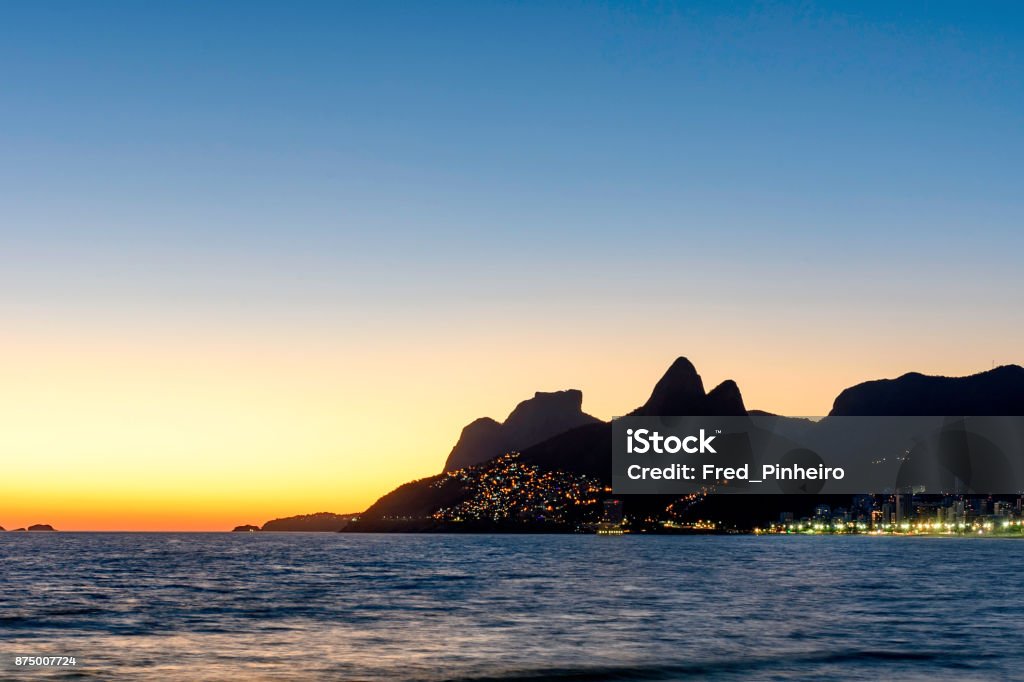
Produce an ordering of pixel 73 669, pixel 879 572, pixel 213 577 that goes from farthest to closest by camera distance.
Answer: pixel 879 572, pixel 213 577, pixel 73 669

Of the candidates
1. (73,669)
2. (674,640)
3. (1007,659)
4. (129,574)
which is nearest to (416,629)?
(674,640)

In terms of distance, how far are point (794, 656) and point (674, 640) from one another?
27.1ft

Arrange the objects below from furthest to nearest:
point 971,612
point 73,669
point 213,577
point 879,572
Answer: point 879,572, point 213,577, point 971,612, point 73,669

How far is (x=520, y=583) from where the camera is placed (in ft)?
A: 369

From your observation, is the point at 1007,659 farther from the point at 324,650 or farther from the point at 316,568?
the point at 316,568

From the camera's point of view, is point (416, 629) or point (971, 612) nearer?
point (416, 629)

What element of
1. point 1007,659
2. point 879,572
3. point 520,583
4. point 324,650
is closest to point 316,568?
point 520,583

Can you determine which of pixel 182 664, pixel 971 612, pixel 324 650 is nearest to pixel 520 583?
pixel 971 612

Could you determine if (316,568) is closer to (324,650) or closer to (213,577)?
(213,577)

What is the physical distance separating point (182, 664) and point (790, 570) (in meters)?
113

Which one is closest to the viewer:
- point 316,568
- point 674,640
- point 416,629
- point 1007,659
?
point 1007,659

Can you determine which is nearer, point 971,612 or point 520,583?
point 971,612

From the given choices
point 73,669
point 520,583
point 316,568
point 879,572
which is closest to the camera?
point 73,669

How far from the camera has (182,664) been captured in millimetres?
48906
